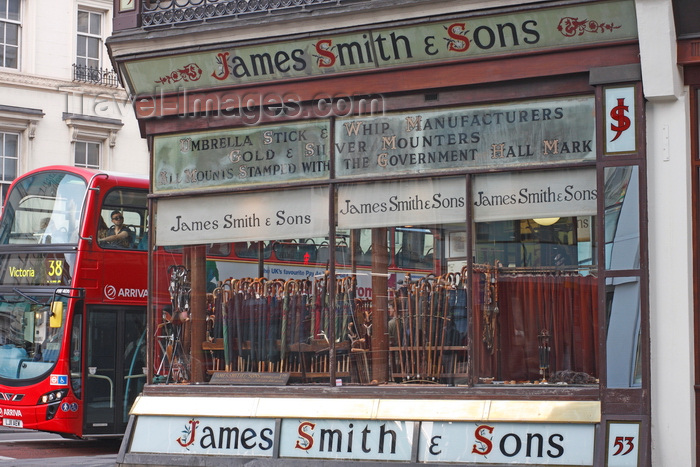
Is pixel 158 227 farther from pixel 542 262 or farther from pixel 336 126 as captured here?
pixel 542 262

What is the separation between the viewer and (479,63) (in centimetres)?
1059

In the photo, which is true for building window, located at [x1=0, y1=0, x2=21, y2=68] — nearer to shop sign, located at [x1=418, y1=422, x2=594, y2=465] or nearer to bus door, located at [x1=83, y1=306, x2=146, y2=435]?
bus door, located at [x1=83, y1=306, x2=146, y2=435]

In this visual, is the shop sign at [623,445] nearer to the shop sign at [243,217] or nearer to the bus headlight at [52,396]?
the shop sign at [243,217]

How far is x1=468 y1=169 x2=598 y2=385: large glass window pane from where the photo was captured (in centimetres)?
1020

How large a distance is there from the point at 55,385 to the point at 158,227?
5.40 metres

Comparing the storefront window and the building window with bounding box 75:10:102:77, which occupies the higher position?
the building window with bounding box 75:10:102:77

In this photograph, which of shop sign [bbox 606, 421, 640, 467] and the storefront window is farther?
the storefront window

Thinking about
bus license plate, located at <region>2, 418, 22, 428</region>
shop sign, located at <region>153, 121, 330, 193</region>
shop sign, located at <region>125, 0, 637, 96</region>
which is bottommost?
bus license plate, located at <region>2, 418, 22, 428</region>

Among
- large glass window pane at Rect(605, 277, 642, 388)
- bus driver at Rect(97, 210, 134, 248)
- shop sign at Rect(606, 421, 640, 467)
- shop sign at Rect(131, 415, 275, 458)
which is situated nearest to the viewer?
shop sign at Rect(606, 421, 640, 467)

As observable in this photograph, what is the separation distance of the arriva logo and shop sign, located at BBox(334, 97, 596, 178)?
22.8ft

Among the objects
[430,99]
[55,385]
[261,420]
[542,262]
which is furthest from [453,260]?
[55,385]

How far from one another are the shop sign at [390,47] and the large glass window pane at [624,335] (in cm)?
228

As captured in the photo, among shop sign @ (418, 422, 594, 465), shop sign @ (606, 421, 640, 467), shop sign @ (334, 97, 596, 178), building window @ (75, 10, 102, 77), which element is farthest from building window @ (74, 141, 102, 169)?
shop sign @ (606, 421, 640, 467)

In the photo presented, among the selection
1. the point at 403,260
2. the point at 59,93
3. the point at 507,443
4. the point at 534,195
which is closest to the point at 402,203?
the point at 403,260
